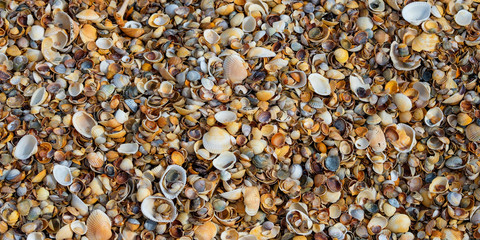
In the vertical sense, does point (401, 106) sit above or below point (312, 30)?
below

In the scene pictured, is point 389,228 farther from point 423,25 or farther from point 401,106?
point 423,25

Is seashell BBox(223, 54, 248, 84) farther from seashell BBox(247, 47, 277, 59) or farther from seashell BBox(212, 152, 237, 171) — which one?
seashell BBox(212, 152, 237, 171)

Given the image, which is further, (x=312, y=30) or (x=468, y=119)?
(x=312, y=30)

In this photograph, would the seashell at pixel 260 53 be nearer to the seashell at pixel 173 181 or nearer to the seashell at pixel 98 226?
the seashell at pixel 173 181

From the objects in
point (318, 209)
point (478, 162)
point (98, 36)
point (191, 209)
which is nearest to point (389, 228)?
point (318, 209)

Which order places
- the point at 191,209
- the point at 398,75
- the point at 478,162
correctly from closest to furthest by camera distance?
the point at 191,209 → the point at 478,162 → the point at 398,75

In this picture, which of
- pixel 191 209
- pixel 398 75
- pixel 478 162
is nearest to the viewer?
pixel 191 209

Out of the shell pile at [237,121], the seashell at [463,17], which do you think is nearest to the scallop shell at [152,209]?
the shell pile at [237,121]

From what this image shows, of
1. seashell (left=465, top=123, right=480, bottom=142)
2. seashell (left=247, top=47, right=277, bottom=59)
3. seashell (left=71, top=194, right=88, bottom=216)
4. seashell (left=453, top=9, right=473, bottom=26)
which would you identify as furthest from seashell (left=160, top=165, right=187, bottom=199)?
seashell (left=453, top=9, right=473, bottom=26)
